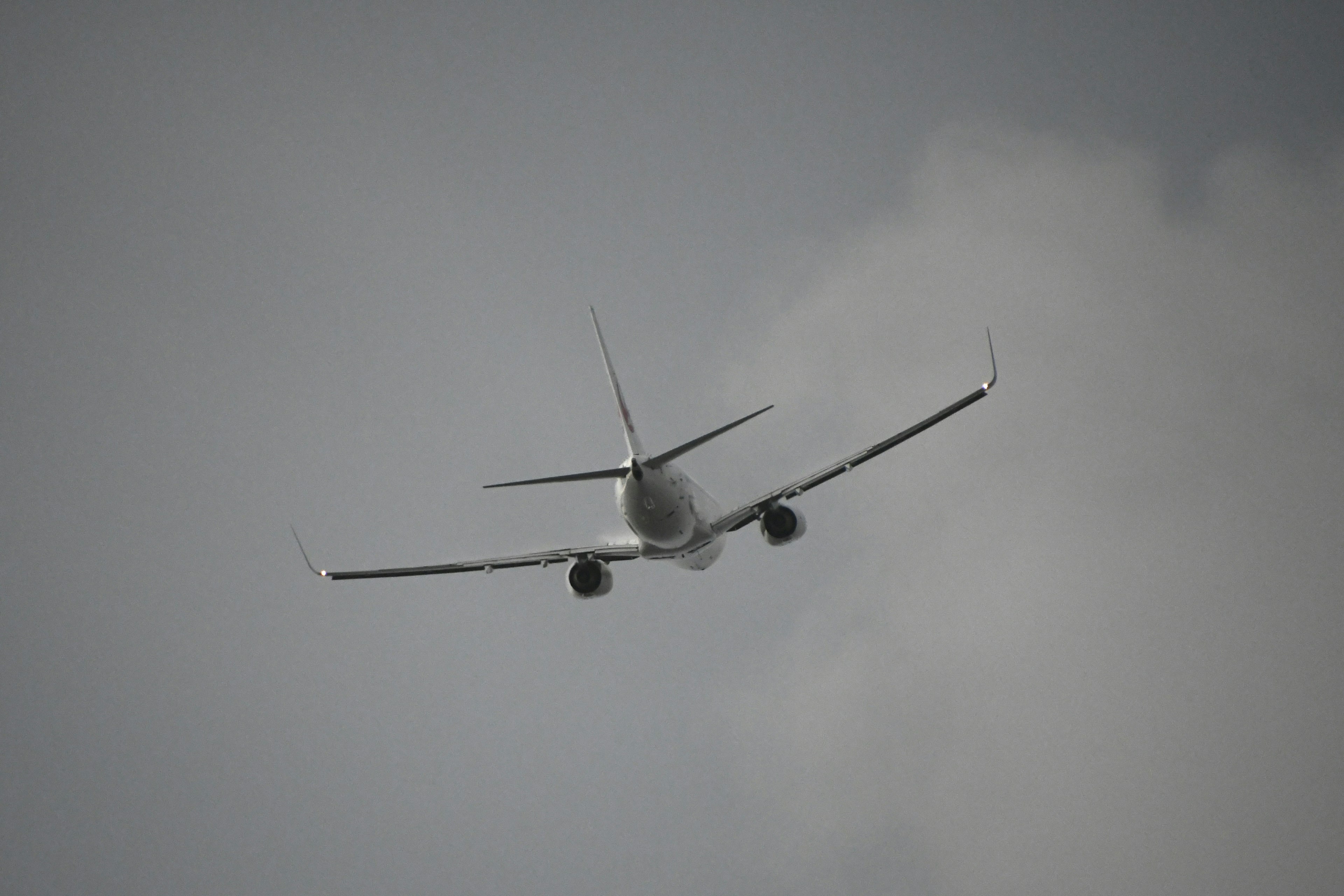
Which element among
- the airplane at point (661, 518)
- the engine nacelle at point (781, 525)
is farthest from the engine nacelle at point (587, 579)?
the engine nacelle at point (781, 525)

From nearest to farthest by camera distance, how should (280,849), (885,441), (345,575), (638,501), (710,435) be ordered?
1. (710,435)
2. (638,501)
3. (885,441)
4. (345,575)
5. (280,849)

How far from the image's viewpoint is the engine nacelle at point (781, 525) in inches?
1491

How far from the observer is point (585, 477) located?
3306cm

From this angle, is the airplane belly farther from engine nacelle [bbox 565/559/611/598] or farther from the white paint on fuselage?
engine nacelle [bbox 565/559/611/598]

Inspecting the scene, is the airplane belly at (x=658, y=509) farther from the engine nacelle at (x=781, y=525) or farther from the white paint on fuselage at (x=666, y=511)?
the engine nacelle at (x=781, y=525)

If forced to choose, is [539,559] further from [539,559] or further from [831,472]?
[831,472]

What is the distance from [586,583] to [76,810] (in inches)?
7853

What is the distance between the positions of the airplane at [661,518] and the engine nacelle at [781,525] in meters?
0.03

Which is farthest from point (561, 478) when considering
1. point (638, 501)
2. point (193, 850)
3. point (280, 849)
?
point (193, 850)

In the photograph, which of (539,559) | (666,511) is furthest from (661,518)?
(539,559)

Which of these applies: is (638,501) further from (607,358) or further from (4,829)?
(4,829)

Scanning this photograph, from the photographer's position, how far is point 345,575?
134ft

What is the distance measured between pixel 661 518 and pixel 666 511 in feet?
1.03

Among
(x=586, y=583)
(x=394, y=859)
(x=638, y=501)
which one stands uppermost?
(x=638, y=501)
